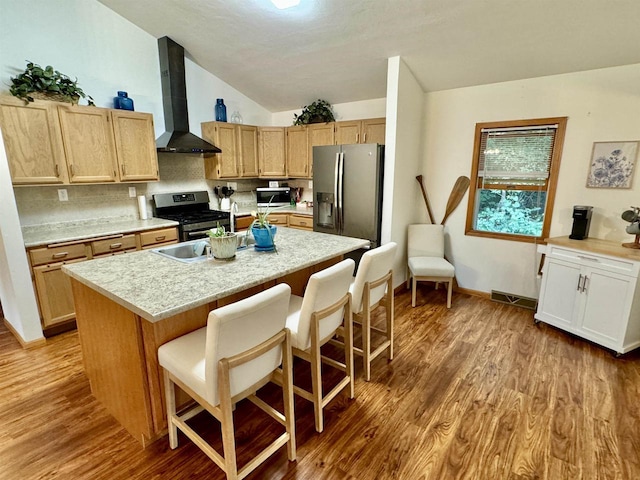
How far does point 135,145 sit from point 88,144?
0.44 metres

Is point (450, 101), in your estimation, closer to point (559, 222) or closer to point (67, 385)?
point (559, 222)

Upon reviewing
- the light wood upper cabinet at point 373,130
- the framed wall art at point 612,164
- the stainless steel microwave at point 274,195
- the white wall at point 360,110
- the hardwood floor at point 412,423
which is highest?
the white wall at point 360,110

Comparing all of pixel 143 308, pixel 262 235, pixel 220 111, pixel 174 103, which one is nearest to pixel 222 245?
pixel 262 235

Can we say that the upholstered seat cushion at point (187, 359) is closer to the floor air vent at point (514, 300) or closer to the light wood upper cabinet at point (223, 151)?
the light wood upper cabinet at point (223, 151)

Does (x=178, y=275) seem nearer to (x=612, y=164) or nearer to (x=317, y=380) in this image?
(x=317, y=380)

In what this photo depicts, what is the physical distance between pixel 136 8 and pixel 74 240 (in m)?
2.38

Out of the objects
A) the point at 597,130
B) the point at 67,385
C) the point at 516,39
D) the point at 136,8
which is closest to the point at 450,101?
the point at 516,39

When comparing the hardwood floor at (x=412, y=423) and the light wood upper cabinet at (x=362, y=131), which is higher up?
the light wood upper cabinet at (x=362, y=131)

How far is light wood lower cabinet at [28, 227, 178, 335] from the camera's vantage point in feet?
9.08

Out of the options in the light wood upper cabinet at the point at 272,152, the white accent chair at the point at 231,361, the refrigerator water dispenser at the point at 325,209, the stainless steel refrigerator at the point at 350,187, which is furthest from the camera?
the light wood upper cabinet at the point at 272,152

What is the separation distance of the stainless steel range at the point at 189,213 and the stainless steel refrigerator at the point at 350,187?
1.31m

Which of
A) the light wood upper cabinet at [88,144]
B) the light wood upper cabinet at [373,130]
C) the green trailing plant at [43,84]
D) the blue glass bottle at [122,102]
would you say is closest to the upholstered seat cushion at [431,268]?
the light wood upper cabinet at [373,130]

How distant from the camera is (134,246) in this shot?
331cm

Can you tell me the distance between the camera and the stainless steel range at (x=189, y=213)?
3705 millimetres
